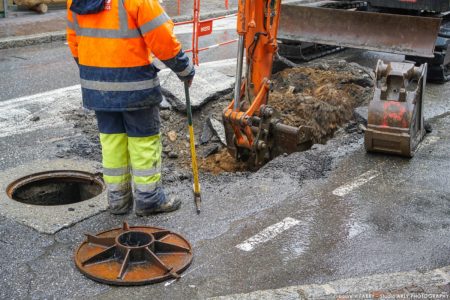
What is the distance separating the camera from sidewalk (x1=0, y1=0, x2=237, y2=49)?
481 inches

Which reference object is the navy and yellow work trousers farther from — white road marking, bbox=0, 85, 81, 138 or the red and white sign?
the red and white sign

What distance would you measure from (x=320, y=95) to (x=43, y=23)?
786cm

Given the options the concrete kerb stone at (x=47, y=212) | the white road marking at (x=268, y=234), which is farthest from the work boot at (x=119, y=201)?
the white road marking at (x=268, y=234)

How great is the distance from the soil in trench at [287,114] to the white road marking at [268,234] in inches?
59.0

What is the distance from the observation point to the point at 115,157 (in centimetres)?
513

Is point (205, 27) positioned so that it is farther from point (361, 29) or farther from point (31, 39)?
point (31, 39)

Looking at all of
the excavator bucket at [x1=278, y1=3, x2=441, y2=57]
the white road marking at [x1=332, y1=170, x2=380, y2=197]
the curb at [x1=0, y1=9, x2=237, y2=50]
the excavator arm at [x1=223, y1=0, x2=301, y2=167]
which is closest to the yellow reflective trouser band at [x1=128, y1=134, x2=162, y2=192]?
the excavator arm at [x1=223, y1=0, x2=301, y2=167]

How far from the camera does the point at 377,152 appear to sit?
6625mm

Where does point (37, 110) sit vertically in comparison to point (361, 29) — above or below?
below

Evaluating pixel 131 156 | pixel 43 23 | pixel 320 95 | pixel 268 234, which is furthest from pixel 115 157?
pixel 43 23

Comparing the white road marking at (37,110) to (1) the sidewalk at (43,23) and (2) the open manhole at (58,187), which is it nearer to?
(2) the open manhole at (58,187)

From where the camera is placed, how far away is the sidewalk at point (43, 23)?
12.2 meters

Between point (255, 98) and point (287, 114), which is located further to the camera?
point (287, 114)

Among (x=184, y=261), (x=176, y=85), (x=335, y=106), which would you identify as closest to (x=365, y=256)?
(x=184, y=261)
